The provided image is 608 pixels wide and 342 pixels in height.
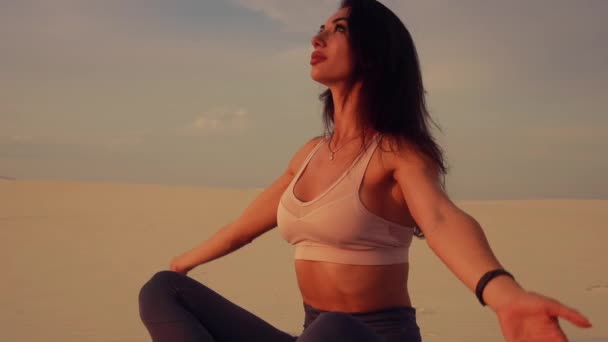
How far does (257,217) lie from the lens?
2994mm

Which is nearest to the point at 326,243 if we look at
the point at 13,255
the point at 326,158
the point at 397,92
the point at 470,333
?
the point at 326,158

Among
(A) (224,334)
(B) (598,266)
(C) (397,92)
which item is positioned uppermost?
(C) (397,92)

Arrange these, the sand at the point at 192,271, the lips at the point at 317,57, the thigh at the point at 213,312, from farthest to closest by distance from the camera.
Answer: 1. the sand at the point at 192,271
2. the lips at the point at 317,57
3. the thigh at the point at 213,312

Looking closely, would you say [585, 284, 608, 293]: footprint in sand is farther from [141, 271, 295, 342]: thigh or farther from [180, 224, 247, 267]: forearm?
[141, 271, 295, 342]: thigh

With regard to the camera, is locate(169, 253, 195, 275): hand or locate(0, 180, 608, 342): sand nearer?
locate(169, 253, 195, 275): hand

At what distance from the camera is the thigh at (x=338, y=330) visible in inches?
72.8

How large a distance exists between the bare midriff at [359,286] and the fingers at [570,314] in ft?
3.46

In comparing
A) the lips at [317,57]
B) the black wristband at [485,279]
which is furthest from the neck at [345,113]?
the black wristband at [485,279]

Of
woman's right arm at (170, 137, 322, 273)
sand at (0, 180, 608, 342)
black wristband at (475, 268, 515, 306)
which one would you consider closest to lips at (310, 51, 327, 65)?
woman's right arm at (170, 137, 322, 273)

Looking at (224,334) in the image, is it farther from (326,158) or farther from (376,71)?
(376,71)

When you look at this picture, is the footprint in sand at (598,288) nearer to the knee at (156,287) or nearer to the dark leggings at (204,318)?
the dark leggings at (204,318)

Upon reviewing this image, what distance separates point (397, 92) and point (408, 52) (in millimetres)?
179

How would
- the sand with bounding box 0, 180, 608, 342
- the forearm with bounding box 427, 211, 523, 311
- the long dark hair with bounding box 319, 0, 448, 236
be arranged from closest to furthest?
1. the forearm with bounding box 427, 211, 523, 311
2. the long dark hair with bounding box 319, 0, 448, 236
3. the sand with bounding box 0, 180, 608, 342

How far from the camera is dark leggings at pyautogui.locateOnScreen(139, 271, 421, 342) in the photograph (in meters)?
2.30
